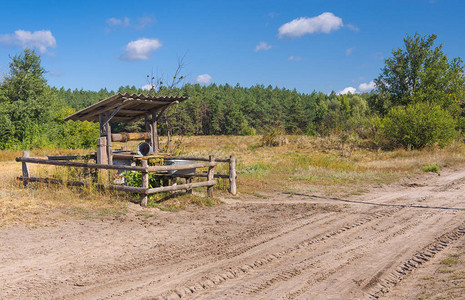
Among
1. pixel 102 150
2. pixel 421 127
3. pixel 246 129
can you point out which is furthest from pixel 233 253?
pixel 246 129

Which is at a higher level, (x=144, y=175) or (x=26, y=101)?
(x=26, y=101)

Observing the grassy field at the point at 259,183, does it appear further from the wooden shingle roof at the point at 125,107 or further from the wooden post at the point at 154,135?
the wooden shingle roof at the point at 125,107

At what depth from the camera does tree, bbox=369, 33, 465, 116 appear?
38562mm

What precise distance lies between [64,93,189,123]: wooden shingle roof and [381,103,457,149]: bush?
24.7 metres

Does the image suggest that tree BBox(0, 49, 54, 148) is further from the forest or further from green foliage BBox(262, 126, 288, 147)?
green foliage BBox(262, 126, 288, 147)

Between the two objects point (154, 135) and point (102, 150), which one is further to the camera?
point (154, 135)

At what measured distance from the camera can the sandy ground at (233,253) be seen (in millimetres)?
4637

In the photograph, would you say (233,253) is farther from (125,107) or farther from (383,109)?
(383,109)

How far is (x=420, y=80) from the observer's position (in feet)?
133

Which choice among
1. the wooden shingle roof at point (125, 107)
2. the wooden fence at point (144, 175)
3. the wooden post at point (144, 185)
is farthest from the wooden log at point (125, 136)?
the wooden post at point (144, 185)

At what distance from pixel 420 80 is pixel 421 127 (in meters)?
13.8

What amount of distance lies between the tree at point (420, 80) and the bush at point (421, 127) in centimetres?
657

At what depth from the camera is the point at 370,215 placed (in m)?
9.25

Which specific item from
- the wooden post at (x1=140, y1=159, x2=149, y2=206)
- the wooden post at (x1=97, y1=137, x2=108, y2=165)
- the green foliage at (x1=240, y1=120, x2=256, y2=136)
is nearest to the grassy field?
the wooden post at (x1=140, y1=159, x2=149, y2=206)
